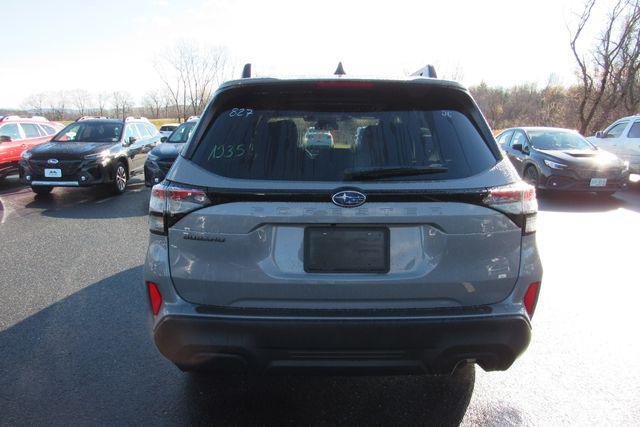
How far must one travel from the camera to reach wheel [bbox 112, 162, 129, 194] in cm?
1008

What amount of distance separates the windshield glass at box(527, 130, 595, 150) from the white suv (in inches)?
79.1

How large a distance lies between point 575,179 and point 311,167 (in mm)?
9075

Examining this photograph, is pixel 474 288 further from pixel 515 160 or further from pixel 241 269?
pixel 515 160

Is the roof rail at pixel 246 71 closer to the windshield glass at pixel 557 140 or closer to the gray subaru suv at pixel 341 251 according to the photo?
the gray subaru suv at pixel 341 251

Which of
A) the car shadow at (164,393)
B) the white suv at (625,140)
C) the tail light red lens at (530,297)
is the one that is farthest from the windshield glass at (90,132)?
the white suv at (625,140)

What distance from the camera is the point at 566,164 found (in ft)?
30.5

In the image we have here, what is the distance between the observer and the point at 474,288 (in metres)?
2.00

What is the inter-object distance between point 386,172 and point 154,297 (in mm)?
1269

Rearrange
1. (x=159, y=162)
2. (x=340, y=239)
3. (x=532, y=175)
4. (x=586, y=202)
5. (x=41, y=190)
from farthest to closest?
(x=532, y=175)
(x=41, y=190)
(x=586, y=202)
(x=159, y=162)
(x=340, y=239)

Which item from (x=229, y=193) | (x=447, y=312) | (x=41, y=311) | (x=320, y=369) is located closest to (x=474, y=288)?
(x=447, y=312)

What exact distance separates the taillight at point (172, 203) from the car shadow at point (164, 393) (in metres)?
0.61

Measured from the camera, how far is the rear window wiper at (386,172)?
6.42 feet

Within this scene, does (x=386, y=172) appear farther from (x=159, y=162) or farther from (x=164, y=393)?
(x=159, y=162)

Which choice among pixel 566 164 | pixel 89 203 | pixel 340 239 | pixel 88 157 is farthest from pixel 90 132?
pixel 566 164
